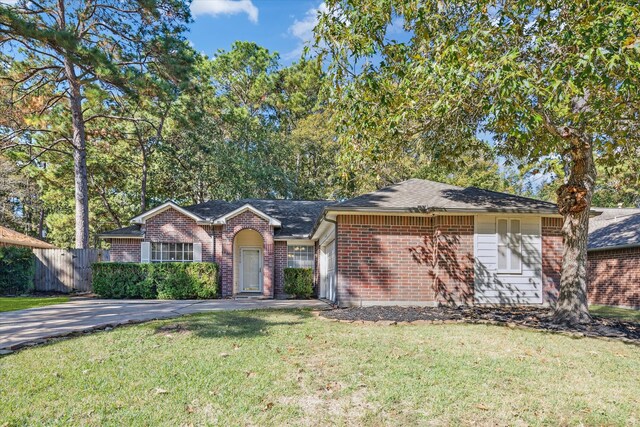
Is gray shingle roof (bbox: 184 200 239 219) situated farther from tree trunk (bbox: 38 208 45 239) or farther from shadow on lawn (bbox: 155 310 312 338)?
tree trunk (bbox: 38 208 45 239)

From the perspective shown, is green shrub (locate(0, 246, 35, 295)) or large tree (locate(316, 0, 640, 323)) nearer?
large tree (locate(316, 0, 640, 323))

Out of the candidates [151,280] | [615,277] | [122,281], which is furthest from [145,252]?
[615,277]

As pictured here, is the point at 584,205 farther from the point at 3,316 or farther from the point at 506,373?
the point at 3,316

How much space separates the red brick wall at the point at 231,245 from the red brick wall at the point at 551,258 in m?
9.78

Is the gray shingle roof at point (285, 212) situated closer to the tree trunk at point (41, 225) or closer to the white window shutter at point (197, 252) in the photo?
the white window shutter at point (197, 252)

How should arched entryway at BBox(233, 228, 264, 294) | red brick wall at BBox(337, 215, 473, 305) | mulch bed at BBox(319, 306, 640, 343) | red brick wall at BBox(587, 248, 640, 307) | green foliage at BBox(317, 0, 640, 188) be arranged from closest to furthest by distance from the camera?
green foliage at BBox(317, 0, 640, 188) < mulch bed at BBox(319, 306, 640, 343) < red brick wall at BBox(337, 215, 473, 305) < red brick wall at BBox(587, 248, 640, 307) < arched entryway at BBox(233, 228, 264, 294)

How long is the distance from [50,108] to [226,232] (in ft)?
38.4

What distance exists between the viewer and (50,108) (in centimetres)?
1894

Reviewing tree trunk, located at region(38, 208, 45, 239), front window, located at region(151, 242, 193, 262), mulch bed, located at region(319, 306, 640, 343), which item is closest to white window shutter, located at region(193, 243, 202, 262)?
front window, located at region(151, 242, 193, 262)

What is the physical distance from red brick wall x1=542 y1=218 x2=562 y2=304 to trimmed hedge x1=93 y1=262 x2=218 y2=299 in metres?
11.4

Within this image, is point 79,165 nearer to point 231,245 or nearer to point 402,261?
point 231,245

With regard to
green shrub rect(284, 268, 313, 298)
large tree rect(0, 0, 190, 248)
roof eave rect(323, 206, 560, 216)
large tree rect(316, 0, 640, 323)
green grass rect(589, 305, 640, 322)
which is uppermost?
large tree rect(0, 0, 190, 248)

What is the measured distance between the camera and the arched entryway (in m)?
18.1

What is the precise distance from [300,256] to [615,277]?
12.4 m
